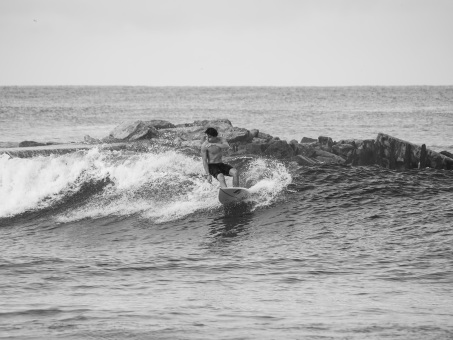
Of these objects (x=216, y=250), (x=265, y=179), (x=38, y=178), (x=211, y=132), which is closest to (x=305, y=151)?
(x=265, y=179)

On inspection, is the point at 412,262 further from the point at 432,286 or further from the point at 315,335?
the point at 315,335

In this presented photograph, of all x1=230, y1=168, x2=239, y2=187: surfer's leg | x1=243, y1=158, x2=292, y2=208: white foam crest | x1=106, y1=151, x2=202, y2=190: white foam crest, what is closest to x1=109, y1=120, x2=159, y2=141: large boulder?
x1=106, y1=151, x2=202, y2=190: white foam crest

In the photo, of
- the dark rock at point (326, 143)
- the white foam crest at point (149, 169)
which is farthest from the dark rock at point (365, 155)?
the white foam crest at point (149, 169)

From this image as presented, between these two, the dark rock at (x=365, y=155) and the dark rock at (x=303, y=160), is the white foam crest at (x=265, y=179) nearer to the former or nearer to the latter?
the dark rock at (x=303, y=160)

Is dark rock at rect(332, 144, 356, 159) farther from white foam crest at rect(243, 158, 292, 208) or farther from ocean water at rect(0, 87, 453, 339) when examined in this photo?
white foam crest at rect(243, 158, 292, 208)

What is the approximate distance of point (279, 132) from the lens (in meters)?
48.2

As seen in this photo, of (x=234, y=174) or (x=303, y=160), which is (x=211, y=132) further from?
(x=303, y=160)

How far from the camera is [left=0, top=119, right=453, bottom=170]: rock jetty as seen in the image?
2269 centimetres

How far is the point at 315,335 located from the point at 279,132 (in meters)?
38.8

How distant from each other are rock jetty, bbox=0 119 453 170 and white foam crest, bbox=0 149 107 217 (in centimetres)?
154

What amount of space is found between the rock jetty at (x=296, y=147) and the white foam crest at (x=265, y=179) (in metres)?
1.59

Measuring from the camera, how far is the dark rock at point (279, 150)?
23719 mm

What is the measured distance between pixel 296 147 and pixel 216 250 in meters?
9.56

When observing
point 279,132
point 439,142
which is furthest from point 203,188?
point 279,132
